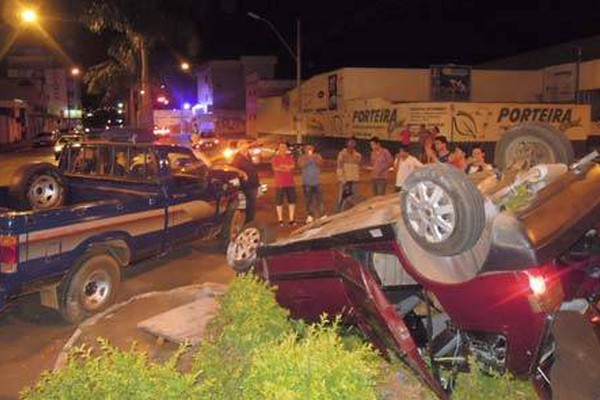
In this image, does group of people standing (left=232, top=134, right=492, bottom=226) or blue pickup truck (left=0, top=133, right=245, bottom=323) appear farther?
group of people standing (left=232, top=134, right=492, bottom=226)

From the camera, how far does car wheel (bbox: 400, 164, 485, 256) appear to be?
3818 millimetres

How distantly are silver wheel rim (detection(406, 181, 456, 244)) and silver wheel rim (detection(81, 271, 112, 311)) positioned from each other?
497 cm

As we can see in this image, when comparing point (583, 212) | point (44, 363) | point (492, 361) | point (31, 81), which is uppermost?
point (31, 81)

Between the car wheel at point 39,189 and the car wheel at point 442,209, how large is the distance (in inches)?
246

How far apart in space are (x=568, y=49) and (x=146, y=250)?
47627mm

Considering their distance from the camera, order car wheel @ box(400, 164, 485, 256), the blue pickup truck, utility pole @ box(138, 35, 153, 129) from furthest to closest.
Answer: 1. utility pole @ box(138, 35, 153, 129)
2. the blue pickup truck
3. car wheel @ box(400, 164, 485, 256)

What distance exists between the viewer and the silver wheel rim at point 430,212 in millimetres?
3924

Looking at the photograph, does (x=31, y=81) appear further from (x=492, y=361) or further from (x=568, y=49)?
(x=492, y=361)

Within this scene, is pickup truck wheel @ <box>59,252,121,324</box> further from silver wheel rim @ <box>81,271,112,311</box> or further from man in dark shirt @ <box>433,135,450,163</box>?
man in dark shirt @ <box>433,135,450,163</box>

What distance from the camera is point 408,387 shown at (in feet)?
16.2

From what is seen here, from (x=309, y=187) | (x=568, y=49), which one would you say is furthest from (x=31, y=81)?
(x=309, y=187)

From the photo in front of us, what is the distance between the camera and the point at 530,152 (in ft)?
18.3

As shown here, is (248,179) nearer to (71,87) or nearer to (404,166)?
(404,166)

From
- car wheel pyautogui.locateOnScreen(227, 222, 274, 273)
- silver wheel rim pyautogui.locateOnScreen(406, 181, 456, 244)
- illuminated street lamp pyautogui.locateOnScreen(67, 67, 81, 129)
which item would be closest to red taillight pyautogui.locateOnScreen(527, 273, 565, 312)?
silver wheel rim pyautogui.locateOnScreen(406, 181, 456, 244)
